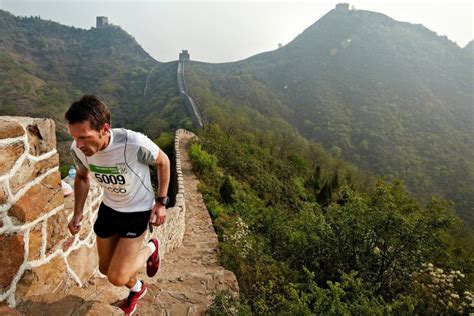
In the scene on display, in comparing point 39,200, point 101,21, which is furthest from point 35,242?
point 101,21

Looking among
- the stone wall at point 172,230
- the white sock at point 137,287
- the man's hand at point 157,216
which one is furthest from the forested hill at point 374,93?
the man's hand at point 157,216

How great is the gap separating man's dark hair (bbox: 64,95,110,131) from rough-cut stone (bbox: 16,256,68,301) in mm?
1111

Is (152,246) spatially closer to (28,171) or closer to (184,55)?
(28,171)

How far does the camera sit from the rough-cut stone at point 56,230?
2268 mm

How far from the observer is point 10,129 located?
1869 mm

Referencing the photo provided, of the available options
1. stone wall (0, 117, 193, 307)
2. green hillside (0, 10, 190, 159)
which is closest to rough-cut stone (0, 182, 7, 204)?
stone wall (0, 117, 193, 307)

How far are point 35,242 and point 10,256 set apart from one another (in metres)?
0.20

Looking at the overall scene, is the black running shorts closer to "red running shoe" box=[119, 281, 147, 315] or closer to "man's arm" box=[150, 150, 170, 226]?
"man's arm" box=[150, 150, 170, 226]

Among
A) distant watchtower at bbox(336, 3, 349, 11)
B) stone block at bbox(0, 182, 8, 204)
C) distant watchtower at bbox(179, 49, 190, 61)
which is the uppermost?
distant watchtower at bbox(336, 3, 349, 11)

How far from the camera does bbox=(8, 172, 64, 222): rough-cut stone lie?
1.97 metres

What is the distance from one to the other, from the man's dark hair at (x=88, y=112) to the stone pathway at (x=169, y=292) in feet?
4.08

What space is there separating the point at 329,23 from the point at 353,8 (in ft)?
29.0

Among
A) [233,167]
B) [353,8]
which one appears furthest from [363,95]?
[233,167]

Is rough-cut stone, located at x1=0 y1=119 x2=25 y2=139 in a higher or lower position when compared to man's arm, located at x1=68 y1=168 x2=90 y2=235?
higher
